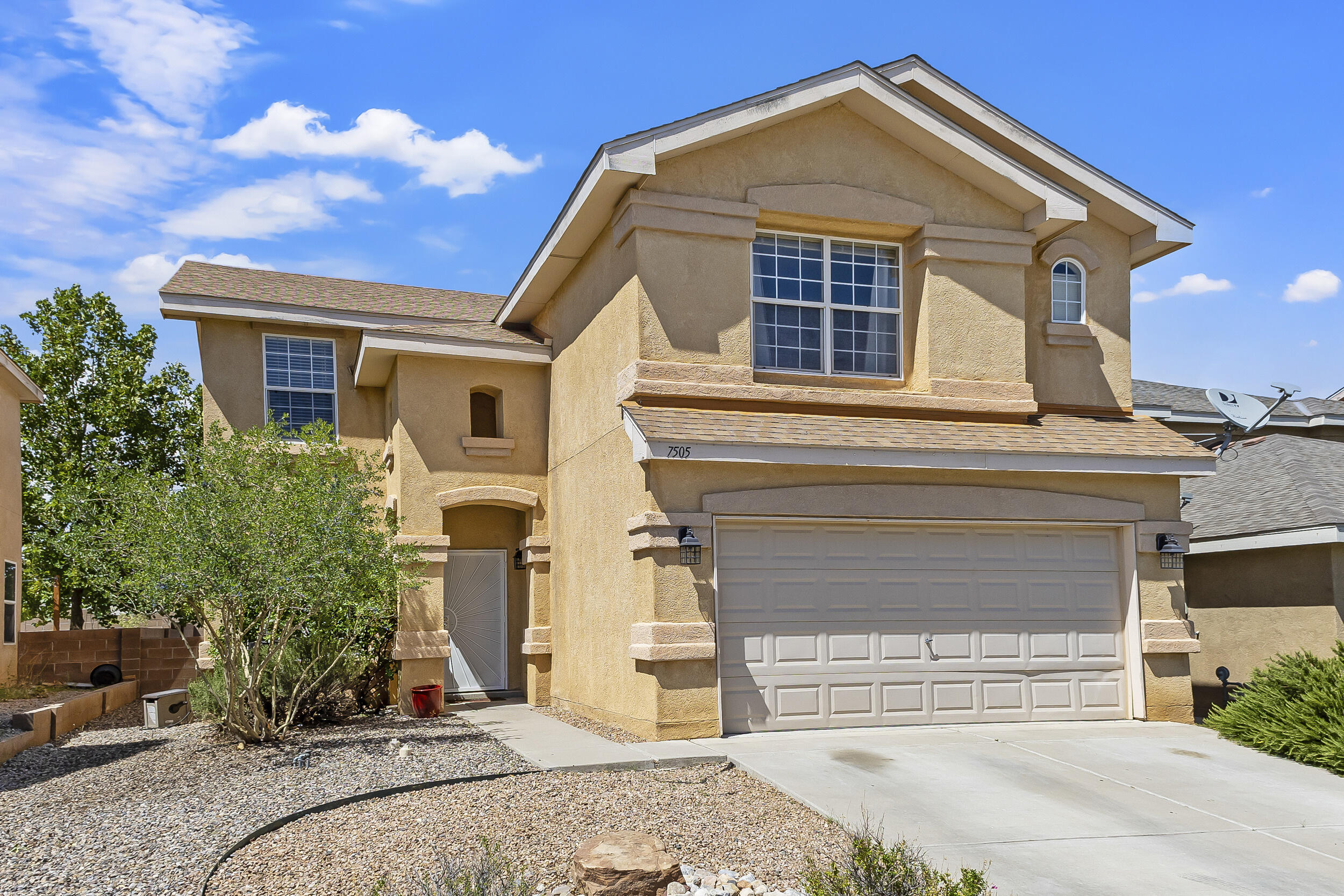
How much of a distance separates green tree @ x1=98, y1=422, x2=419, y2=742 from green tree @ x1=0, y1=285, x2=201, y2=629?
12.3m

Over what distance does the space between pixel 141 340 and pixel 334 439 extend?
40.2 ft

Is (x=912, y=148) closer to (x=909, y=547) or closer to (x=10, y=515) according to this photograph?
(x=909, y=547)

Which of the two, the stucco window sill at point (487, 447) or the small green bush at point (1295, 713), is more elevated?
the stucco window sill at point (487, 447)

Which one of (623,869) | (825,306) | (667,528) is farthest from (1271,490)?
(623,869)

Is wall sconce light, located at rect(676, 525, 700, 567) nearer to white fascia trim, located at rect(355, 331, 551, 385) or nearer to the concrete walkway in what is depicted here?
the concrete walkway

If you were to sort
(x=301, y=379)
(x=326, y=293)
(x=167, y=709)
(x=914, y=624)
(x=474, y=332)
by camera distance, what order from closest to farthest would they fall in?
(x=914, y=624)
(x=167, y=709)
(x=474, y=332)
(x=301, y=379)
(x=326, y=293)

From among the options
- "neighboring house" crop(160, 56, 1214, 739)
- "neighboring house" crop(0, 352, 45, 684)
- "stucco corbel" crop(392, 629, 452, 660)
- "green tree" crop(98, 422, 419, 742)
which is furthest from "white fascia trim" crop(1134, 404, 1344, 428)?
"neighboring house" crop(0, 352, 45, 684)

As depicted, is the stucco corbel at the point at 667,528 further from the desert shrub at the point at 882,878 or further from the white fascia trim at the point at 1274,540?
the white fascia trim at the point at 1274,540

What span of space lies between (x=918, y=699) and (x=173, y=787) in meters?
7.62

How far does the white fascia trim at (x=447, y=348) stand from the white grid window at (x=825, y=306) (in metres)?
4.35

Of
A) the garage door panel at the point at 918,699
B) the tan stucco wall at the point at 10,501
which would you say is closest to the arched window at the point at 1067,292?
the garage door panel at the point at 918,699

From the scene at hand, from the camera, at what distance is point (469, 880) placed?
5.61 m

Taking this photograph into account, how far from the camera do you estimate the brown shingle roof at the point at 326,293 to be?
16.6 m

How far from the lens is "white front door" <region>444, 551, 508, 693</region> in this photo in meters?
15.8
